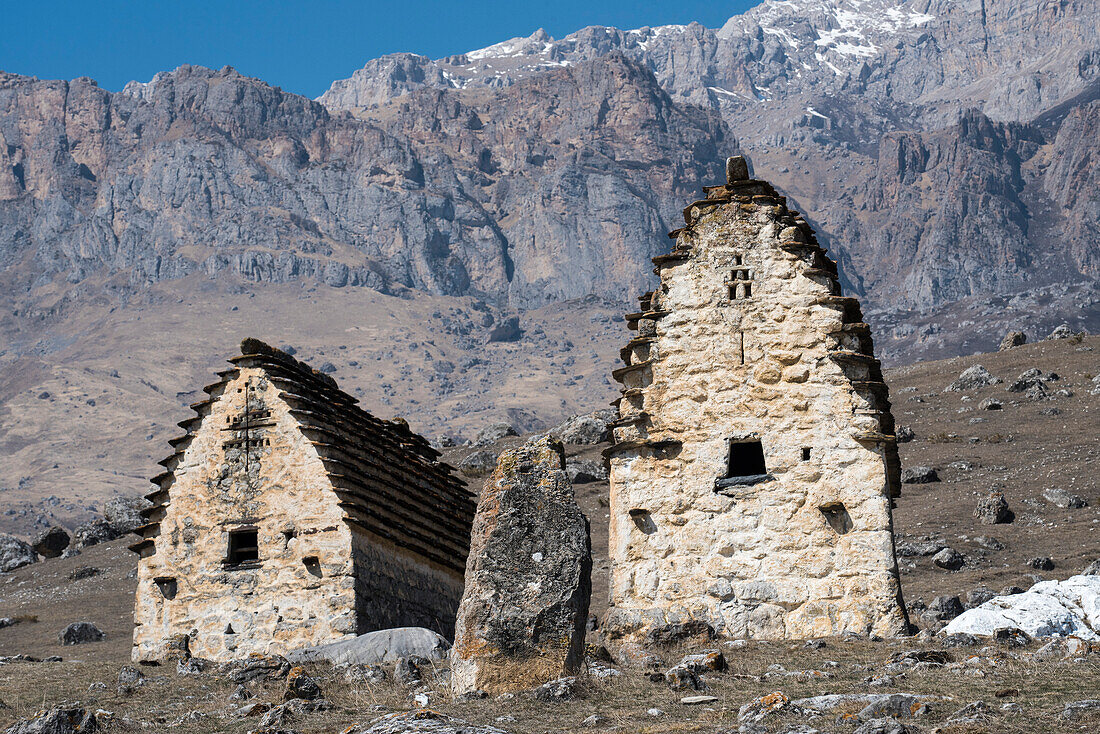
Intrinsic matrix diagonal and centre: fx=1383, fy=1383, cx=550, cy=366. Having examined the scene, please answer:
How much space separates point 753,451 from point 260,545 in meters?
9.61

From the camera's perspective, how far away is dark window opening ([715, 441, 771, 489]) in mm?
17203

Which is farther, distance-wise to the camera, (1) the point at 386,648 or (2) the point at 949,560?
(2) the point at 949,560

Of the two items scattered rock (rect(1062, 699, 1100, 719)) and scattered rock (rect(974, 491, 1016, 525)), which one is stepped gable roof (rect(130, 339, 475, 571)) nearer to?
scattered rock (rect(1062, 699, 1100, 719))

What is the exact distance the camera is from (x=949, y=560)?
32.8 meters

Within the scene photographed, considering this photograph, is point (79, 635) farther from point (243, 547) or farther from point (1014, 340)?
point (1014, 340)

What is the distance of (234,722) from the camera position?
13273 millimetres

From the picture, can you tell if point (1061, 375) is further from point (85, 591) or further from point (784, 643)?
point (784, 643)

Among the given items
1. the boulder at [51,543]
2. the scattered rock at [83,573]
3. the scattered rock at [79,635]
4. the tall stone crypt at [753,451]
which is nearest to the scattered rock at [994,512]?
the tall stone crypt at [753,451]

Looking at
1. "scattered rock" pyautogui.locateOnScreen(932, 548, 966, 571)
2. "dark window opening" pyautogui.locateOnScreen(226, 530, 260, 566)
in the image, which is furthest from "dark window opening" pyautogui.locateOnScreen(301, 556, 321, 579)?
"scattered rock" pyautogui.locateOnScreen(932, 548, 966, 571)

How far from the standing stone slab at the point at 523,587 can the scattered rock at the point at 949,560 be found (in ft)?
68.4

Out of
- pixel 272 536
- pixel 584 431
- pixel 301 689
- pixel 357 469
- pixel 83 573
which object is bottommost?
pixel 83 573

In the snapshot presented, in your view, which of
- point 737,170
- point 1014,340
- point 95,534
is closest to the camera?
point 737,170

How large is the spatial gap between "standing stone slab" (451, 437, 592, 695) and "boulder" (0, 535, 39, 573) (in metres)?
49.2

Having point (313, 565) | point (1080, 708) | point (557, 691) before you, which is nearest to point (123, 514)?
point (313, 565)
